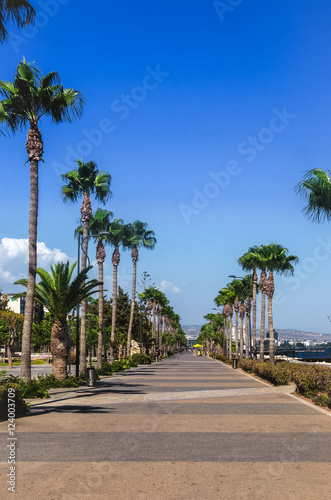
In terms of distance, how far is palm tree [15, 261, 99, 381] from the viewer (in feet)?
83.3

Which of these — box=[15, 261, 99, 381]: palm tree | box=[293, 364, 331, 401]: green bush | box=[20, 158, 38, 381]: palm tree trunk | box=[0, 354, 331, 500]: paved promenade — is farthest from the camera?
box=[15, 261, 99, 381]: palm tree

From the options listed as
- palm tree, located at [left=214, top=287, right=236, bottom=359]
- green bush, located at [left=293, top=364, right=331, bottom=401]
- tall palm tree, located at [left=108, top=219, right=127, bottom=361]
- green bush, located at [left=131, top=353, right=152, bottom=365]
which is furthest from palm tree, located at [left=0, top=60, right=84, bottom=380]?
palm tree, located at [left=214, top=287, right=236, bottom=359]

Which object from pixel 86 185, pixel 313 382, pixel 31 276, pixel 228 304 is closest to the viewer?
pixel 313 382

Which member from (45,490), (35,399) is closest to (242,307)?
(35,399)

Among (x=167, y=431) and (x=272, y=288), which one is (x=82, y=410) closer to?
(x=167, y=431)

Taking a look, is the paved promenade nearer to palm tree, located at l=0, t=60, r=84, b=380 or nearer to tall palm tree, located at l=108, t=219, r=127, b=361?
palm tree, located at l=0, t=60, r=84, b=380

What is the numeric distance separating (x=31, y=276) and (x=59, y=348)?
5.10 metres

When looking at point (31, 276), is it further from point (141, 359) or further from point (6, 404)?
point (141, 359)

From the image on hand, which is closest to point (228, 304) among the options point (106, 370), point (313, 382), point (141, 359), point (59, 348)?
point (141, 359)

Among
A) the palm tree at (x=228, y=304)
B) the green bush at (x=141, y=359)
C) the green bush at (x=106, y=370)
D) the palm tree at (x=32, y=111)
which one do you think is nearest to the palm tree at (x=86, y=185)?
the green bush at (x=106, y=370)

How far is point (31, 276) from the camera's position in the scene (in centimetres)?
2180

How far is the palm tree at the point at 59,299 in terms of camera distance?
83.3 ft

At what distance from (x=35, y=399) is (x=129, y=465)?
38.7 ft

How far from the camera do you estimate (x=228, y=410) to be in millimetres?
17016
